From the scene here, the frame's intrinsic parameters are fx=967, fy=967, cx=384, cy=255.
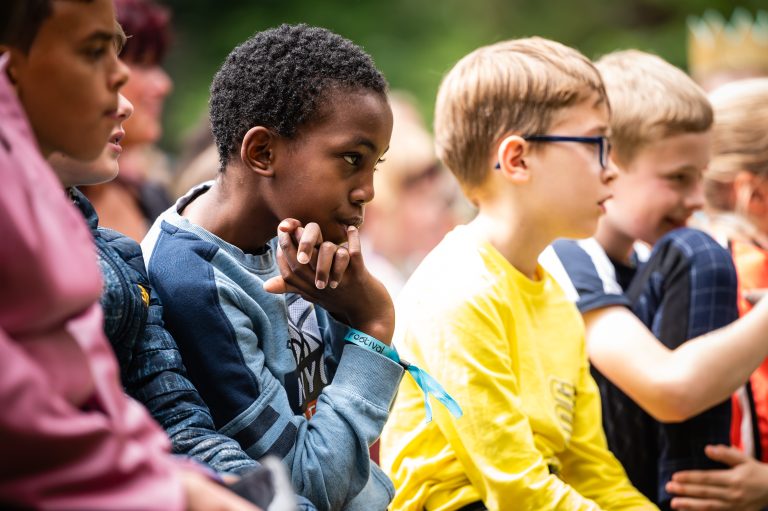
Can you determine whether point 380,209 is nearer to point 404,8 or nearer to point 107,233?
point 107,233

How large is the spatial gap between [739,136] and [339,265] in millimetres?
2133

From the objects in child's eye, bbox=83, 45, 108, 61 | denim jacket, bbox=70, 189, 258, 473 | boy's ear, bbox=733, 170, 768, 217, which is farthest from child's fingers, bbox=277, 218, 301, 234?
boy's ear, bbox=733, 170, 768, 217

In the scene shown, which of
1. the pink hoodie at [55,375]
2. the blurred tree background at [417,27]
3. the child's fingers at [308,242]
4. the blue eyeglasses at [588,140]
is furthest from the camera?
the blurred tree background at [417,27]

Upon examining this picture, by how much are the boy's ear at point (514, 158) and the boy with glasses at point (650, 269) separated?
1.33ft

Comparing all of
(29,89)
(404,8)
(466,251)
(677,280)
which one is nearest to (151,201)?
(466,251)

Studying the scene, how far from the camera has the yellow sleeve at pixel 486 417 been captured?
218 centimetres

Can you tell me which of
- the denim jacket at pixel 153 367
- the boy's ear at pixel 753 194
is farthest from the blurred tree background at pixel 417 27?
the denim jacket at pixel 153 367

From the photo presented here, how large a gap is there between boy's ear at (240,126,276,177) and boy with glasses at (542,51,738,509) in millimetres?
1144

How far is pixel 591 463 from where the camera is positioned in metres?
2.54

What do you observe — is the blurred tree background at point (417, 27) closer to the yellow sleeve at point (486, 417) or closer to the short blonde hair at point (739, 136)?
the short blonde hair at point (739, 136)

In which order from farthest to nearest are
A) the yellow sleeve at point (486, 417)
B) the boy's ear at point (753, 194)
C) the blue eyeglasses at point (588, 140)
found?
the boy's ear at point (753, 194) → the blue eyeglasses at point (588, 140) → the yellow sleeve at point (486, 417)

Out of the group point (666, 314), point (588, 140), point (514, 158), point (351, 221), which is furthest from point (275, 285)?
point (666, 314)

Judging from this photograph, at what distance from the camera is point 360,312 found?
183cm

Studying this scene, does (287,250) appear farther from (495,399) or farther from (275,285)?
(495,399)
